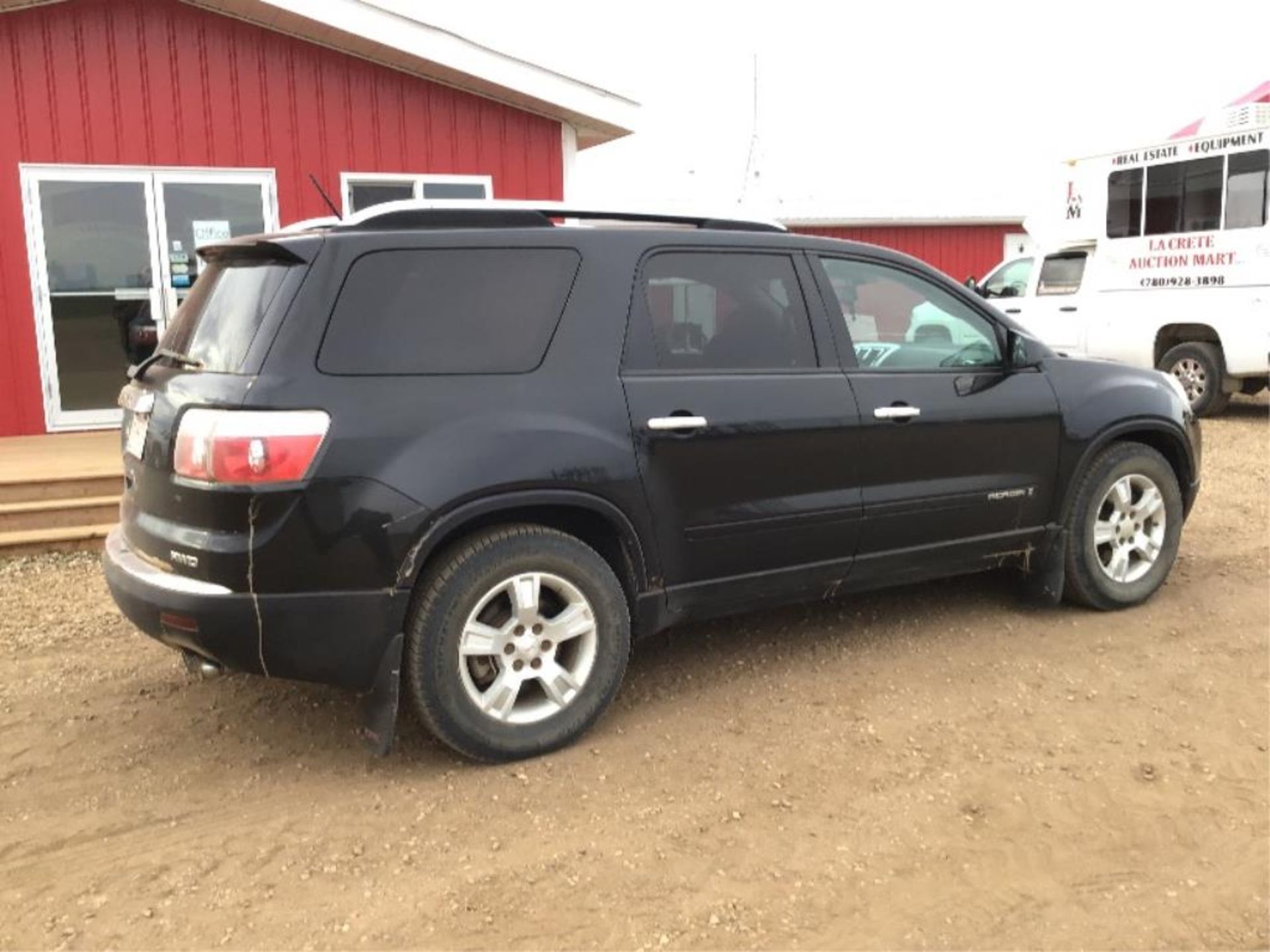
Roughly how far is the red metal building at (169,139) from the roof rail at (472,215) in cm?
561

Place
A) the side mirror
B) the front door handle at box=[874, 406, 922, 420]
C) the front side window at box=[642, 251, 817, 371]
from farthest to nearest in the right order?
the side mirror
the front door handle at box=[874, 406, 922, 420]
the front side window at box=[642, 251, 817, 371]

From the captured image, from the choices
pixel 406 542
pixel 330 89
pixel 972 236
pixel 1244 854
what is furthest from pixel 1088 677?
pixel 972 236

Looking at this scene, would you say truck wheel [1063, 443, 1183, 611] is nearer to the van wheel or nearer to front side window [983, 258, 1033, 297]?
the van wheel

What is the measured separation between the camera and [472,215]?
3682 mm

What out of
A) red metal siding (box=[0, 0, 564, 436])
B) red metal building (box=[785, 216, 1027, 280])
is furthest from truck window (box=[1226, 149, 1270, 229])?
red metal building (box=[785, 216, 1027, 280])

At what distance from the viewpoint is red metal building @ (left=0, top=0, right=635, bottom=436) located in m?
8.23

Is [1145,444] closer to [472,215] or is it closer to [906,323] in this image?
[906,323]

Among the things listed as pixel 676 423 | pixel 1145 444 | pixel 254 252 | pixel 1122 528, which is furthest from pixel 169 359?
pixel 1145 444

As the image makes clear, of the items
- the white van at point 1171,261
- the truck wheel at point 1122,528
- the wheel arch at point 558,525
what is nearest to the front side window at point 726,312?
the wheel arch at point 558,525

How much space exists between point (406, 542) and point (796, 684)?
5.77 feet

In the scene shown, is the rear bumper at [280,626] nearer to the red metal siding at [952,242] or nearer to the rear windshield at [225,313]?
the rear windshield at [225,313]

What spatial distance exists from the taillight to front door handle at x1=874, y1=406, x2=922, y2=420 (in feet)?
7.06

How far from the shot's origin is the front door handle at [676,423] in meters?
3.73

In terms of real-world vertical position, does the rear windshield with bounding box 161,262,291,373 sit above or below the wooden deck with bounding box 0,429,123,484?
above
